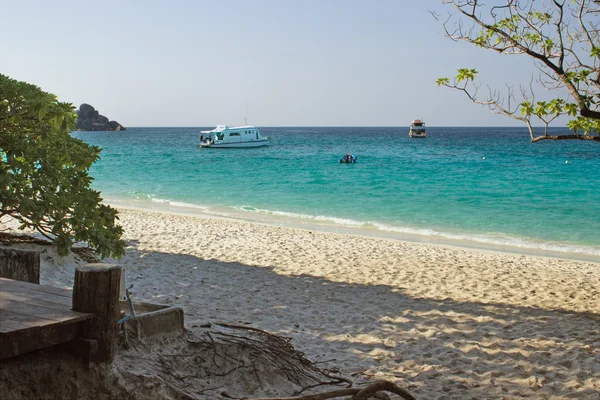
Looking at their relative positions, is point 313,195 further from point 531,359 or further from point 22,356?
point 22,356

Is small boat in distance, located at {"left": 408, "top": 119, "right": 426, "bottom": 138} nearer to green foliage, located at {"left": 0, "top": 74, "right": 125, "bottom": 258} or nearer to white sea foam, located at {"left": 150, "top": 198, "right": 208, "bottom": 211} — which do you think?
white sea foam, located at {"left": 150, "top": 198, "right": 208, "bottom": 211}

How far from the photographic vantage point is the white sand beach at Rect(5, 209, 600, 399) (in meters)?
5.63

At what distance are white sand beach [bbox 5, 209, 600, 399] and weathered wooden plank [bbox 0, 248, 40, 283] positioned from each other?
1.37 m

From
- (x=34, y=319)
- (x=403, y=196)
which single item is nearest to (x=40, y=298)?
(x=34, y=319)

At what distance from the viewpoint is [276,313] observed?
7.27 metres

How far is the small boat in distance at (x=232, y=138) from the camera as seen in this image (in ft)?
200

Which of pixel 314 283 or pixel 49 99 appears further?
pixel 314 283

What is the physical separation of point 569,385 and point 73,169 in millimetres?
5136

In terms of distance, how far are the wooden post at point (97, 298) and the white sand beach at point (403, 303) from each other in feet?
5.20

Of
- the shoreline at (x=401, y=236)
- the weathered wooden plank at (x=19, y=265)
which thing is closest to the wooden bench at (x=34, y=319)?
the weathered wooden plank at (x=19, y=265)

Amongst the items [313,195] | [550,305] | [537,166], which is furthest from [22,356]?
[537,166]

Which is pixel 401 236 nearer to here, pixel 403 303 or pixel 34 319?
pixel 403 303

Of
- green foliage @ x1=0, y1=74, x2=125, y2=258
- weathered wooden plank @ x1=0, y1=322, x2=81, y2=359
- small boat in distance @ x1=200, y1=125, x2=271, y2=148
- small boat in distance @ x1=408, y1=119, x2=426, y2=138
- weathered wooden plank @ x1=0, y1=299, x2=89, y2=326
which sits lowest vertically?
weathered wooden plank @ x1=0, y1=322, x2=81, y2=359

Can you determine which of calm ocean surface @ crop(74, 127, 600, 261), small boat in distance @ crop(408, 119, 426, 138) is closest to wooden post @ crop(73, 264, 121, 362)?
calm ocean surface @ crop(74, 127, 600, 261)
